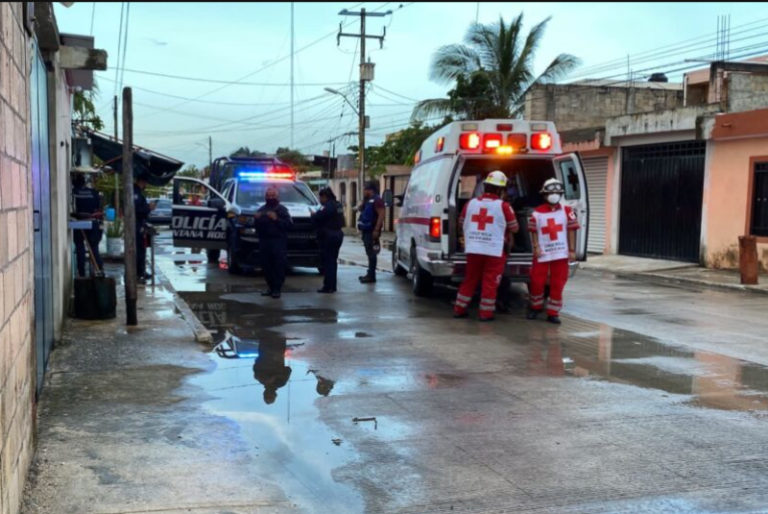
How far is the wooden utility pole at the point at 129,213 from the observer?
802 cm

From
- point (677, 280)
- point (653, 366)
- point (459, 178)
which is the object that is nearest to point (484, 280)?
point (459, 178)

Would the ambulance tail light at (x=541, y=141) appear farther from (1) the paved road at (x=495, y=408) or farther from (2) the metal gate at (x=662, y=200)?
(2) the metal gate at (x=662, y=200)

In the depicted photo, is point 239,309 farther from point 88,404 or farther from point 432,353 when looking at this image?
point 88,404

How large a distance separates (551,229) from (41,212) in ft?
18.8

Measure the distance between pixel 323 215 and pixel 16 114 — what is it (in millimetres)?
7663

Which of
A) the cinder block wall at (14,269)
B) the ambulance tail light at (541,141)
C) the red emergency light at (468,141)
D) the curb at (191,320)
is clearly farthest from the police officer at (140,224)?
the cinder block wall at (14,269)

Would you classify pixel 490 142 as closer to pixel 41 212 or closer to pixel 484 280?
pixel 484 280

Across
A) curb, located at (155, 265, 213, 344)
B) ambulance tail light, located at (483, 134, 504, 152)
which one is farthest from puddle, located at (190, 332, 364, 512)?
ambulance tail light, located at (483, 134, 504, 152)

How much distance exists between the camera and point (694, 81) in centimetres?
2567

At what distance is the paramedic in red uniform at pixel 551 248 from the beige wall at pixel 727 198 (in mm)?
8537

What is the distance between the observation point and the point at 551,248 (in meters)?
9.05

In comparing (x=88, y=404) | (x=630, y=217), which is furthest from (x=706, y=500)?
(x=630, y=217)

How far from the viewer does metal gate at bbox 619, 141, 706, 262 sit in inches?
696

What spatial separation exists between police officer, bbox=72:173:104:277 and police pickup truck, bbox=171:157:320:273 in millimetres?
2466
